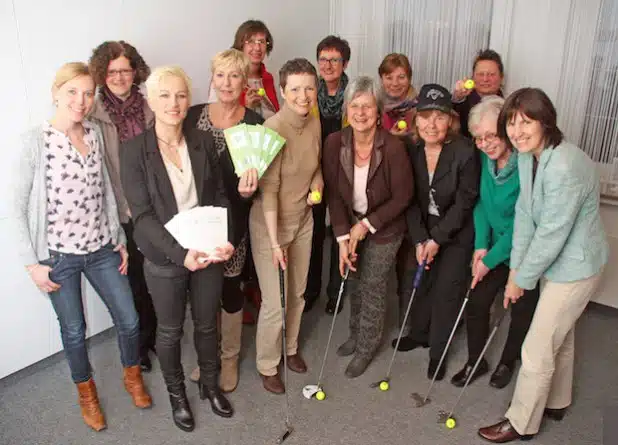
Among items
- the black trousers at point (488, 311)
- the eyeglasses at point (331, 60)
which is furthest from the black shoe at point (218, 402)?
the eyeglasses at point (331, 60)

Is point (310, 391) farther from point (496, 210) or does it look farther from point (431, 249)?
point (496, 210)

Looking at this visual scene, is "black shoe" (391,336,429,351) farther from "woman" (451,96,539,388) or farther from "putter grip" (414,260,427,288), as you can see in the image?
"putter grip" (414,260,427,288)

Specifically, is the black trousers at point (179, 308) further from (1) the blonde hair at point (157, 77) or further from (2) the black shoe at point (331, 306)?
(2) the black shoe at point (331, 306)

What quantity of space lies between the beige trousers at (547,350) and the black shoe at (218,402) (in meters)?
1.28

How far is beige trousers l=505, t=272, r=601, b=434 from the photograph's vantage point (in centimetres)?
212

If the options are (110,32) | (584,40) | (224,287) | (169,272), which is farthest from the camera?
(584,40)

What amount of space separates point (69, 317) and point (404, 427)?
1586 mm

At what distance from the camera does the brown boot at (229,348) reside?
8.80 feet

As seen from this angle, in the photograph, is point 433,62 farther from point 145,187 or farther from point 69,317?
point 69,317

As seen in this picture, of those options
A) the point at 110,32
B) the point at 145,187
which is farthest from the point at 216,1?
the point at 145,187

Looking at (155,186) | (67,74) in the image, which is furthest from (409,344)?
(67,74)

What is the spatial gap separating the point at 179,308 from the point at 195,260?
28 cm

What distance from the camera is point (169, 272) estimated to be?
2.19 metres

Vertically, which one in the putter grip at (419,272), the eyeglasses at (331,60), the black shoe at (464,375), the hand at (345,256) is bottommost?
the black shoe at (464,375)
